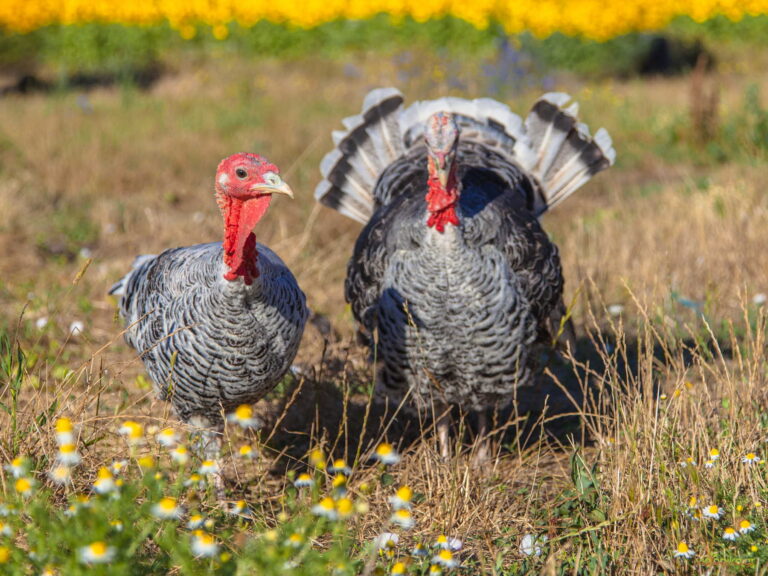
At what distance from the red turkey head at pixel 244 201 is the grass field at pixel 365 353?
1.90 feet

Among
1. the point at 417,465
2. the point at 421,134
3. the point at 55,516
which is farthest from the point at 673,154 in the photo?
the point at 55,516

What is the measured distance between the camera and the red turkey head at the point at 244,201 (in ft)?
9.71

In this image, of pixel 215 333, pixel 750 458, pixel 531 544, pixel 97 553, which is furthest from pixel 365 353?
pixel 97 553

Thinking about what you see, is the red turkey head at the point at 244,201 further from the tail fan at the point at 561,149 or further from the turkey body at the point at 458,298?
the tail fan at the point at 561,149

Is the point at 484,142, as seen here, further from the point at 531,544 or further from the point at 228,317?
the point at 531,544

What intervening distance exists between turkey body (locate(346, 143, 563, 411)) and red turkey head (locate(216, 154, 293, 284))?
0.65 m

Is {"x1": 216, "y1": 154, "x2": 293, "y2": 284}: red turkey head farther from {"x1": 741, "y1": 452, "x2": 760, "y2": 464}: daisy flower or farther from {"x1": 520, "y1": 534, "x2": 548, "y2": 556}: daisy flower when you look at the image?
{"x1": 741, "y1": 452, "x2": 760, "y2": 464}: daisy flower

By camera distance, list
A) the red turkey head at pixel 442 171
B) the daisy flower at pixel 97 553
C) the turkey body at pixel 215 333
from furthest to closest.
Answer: the red turkey head at pixel 442 171 → the turkey body at pixel 215 333 → the daisy flower at pixel 97 553

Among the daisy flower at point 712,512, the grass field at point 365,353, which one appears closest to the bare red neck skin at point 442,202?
the grass field at point 365,353

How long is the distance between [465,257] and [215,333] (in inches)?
39.0

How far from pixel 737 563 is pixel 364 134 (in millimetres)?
2862

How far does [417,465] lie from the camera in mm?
3549

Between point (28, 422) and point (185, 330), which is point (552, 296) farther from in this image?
point (28, 422)

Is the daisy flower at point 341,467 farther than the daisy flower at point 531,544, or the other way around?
the daisy flower at point 531,544
